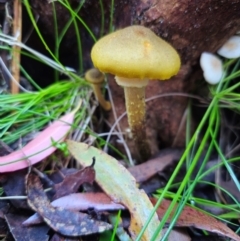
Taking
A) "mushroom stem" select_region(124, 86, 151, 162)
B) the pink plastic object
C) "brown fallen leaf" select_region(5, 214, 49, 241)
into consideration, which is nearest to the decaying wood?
"mushroom stem" select_region(124, 86, 151, 162)

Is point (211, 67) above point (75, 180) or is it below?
above

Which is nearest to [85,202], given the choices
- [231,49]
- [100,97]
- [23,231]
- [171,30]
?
[23,231]

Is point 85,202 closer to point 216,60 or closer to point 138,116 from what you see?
point 138,116

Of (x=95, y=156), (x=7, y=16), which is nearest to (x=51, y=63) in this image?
(x=7, y=16)

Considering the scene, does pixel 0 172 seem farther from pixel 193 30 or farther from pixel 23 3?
pixel 193 30

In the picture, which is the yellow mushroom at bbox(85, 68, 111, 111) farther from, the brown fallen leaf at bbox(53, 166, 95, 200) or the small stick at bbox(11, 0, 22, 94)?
the brown fallen leaf at bbox(53, 166, 95, 200)

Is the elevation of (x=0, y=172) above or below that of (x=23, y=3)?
below

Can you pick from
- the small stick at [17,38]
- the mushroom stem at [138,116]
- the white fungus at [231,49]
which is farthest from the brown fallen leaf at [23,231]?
the white fungus at [231,49]
